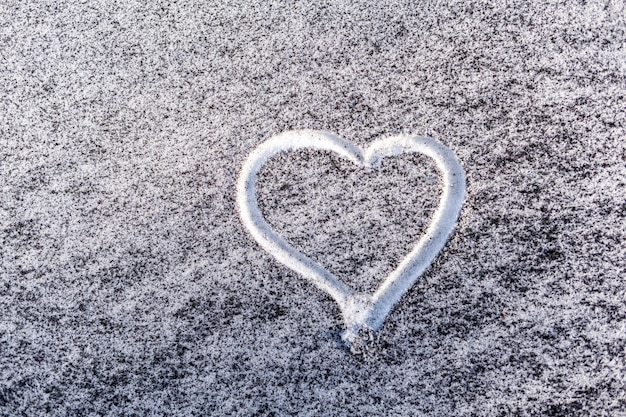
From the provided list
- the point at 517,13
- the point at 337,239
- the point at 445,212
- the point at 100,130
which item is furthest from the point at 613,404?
the point at 100,130

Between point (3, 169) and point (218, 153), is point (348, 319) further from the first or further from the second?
point (3, 169)

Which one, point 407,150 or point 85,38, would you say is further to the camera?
point 85,38

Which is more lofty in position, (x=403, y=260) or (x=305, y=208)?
(x=305, y=208)
